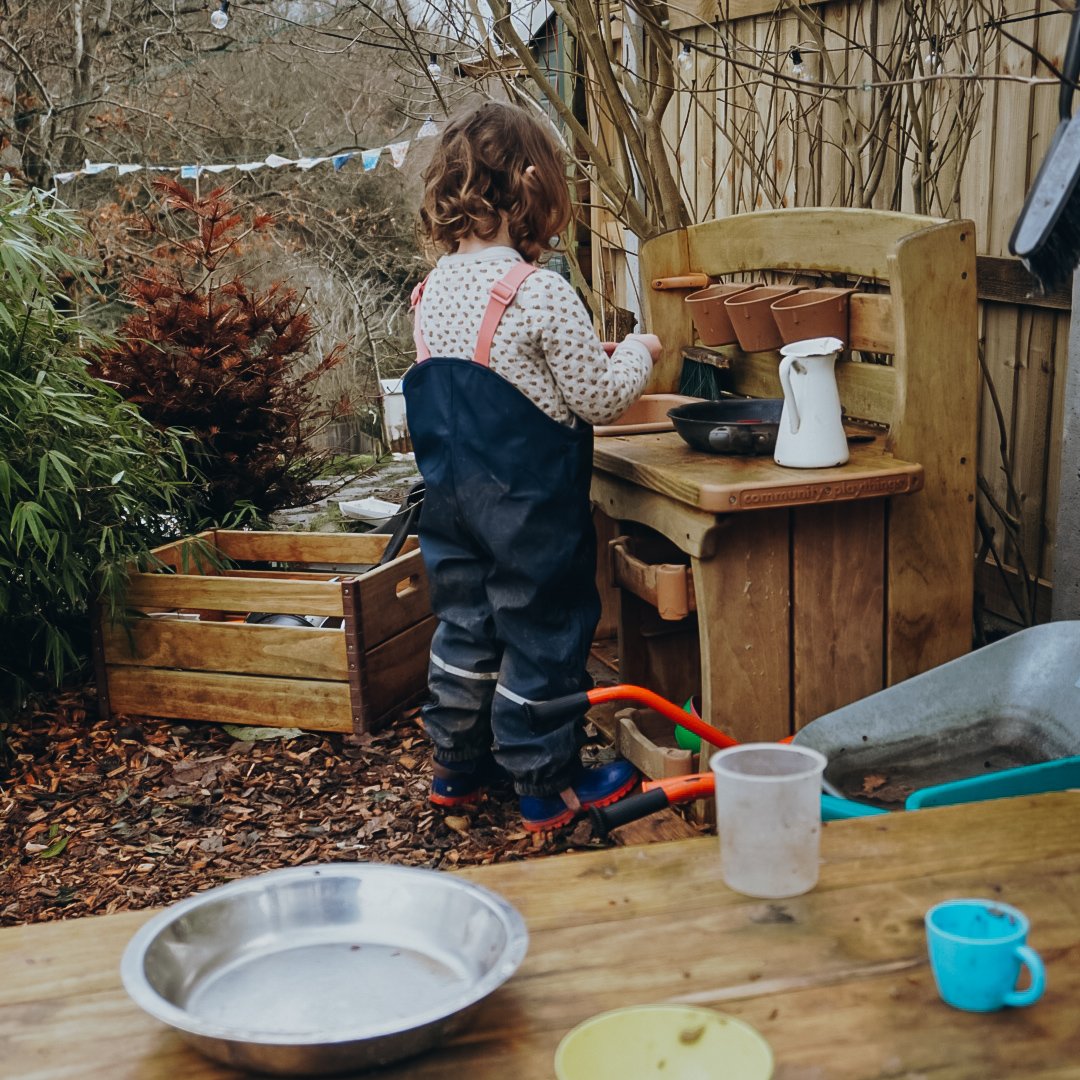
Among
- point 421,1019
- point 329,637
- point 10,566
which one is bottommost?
point 329,637

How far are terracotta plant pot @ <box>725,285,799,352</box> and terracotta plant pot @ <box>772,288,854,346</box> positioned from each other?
14cm

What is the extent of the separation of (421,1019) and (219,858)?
2.37 meters

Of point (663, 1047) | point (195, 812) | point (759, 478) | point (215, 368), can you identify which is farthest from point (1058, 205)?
point (215, 368)

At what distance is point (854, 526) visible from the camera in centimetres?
302

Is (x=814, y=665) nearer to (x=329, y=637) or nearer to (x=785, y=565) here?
(x=785, y=565)

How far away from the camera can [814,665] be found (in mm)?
3051

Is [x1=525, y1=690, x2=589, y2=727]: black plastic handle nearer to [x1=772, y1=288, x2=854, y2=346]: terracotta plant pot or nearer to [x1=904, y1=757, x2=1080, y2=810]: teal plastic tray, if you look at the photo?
[x1=904, y1=757, x2=1080, y2=810]: teal plastic tray

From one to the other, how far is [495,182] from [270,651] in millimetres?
1642

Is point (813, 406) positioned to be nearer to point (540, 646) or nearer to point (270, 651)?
point (540, 646)

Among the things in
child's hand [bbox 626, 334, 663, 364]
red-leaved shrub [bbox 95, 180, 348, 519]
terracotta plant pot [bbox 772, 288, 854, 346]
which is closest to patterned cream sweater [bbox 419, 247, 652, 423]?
child's hand [bbox 626, 334, 663, 364]

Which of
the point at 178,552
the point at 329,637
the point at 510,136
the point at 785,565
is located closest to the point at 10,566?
the point at 178,552

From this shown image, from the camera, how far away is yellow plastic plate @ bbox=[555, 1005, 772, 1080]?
3.67 feet

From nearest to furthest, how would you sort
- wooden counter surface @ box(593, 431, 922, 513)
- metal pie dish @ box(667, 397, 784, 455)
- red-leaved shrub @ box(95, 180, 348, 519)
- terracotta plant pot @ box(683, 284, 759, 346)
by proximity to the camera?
wooden counter surface @ box(593, 431, 922, 513), metal pie dish @ box(667, 397, 784, 455), terracotta plant pot @ box(683, 284, 759, 346), red-leaved shrub @ box(95, 180, 348, 519)

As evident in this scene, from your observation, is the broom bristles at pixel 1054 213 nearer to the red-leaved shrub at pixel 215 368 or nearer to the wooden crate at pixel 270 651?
the wooden crate at pixel 270 651
